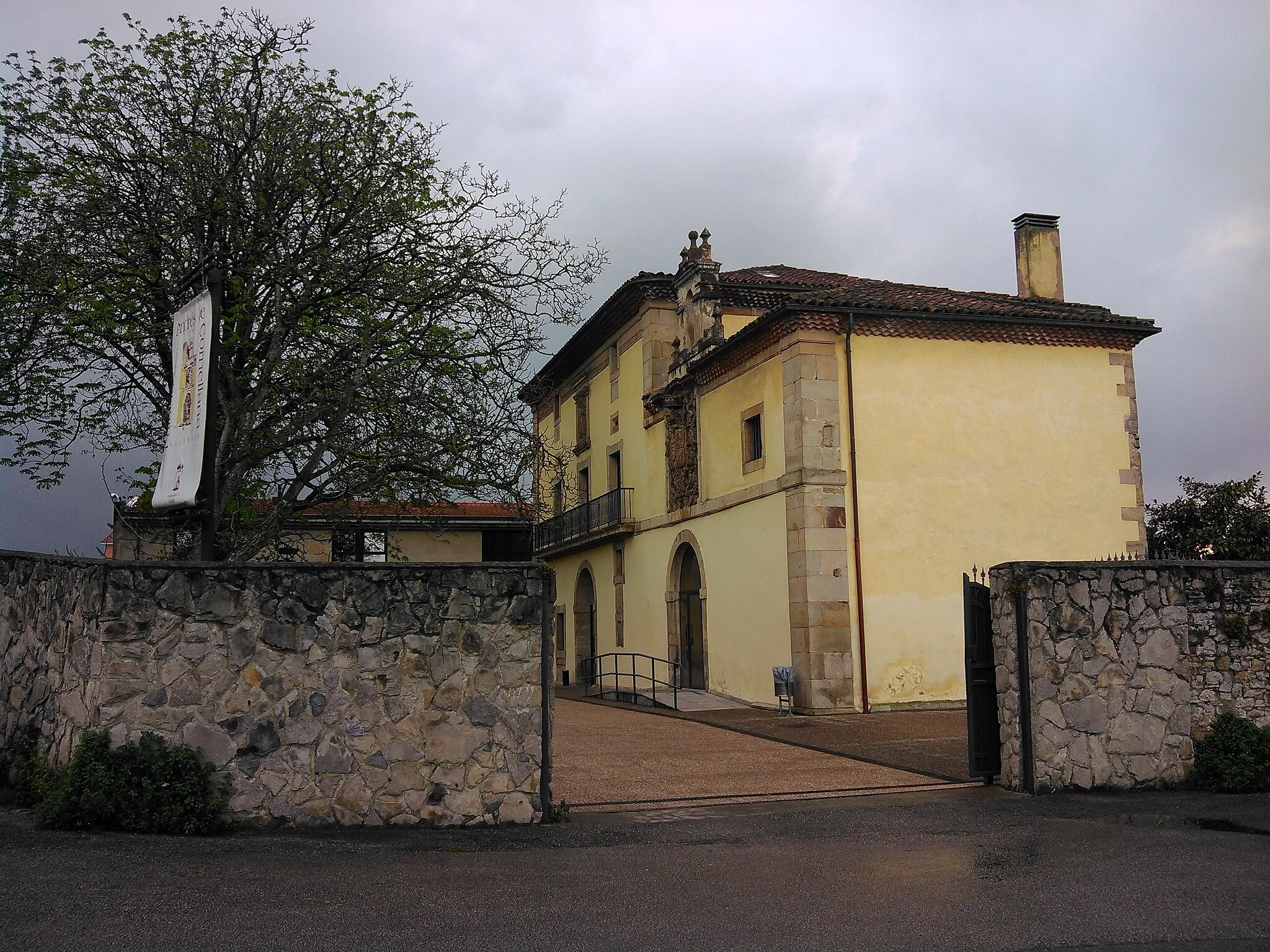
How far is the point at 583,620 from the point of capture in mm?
30719

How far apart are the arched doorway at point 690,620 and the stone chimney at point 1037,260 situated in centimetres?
861

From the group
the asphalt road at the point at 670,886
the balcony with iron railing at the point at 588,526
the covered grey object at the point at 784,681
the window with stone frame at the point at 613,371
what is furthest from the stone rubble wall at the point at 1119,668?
the window with stone frame at the point at 613,371

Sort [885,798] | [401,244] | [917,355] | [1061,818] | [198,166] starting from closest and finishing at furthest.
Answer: [1061,818], [885,798], [198,166], [401,244], [917,355]

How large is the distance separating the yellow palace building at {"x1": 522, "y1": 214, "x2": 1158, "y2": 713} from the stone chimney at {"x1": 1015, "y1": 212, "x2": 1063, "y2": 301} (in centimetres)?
4

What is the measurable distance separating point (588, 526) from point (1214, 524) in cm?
1421

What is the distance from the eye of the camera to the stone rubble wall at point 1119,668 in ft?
29.7

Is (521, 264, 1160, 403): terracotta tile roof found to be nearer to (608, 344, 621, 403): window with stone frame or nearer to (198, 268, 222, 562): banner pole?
(608, 344, 621, 403): window with stone frame

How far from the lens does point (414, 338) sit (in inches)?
474

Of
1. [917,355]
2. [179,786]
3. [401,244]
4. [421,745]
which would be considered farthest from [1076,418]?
[179,786]

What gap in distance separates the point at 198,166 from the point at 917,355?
1185 cm

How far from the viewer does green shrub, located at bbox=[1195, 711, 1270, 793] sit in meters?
8.94

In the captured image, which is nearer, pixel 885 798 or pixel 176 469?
pixel 176 469

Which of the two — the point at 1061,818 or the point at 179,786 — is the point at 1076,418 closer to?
the point at 1061,818

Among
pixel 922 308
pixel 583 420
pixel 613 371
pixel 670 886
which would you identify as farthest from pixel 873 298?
pixel 670 886
